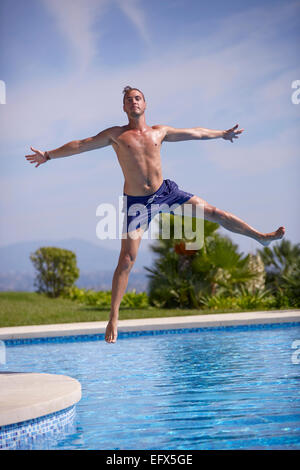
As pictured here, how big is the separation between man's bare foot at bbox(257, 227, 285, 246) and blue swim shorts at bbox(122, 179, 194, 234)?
738 mm

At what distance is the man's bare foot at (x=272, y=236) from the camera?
5.39m

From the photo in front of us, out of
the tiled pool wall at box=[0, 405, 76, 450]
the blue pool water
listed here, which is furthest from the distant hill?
the tiled pool wall at box=[0, 405, 76, 450]

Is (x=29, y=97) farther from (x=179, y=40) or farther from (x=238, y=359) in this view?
(x=238, y=359)

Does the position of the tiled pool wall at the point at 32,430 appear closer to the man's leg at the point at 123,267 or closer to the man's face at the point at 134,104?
the man's leg at the point at 123,267

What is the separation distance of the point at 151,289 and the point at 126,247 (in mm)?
9805

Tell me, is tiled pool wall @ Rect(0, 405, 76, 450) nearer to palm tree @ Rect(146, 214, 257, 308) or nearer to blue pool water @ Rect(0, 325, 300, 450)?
blue pool water @ Rect(0, 325, 300, 450)

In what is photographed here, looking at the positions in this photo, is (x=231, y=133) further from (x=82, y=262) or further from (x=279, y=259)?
(x=82, y=262)

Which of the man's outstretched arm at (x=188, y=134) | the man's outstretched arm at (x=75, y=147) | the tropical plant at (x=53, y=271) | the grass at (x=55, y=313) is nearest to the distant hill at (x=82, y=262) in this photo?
the tropical plant at (x=53, y=271)

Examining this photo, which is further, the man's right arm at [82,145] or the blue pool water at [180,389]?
the man's right arm at [82,145]

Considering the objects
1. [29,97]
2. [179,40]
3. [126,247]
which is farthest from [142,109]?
[29,97]

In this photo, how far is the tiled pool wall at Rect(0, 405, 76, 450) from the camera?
13.8 feet

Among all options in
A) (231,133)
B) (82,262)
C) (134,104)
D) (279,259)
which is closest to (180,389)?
(231,133)

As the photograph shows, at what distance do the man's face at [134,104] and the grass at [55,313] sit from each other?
23.3 ft

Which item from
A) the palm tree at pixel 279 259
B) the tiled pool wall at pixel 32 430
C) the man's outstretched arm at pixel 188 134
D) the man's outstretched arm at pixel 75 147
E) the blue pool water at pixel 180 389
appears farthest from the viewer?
the palm tree at pixel 279 259
